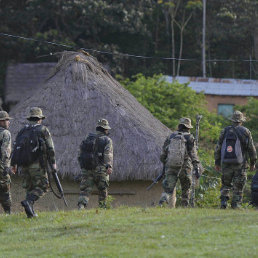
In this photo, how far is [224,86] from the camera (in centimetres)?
4188

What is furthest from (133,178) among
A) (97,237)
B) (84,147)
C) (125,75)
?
(125,75)

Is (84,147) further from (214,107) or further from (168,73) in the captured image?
(168,73)

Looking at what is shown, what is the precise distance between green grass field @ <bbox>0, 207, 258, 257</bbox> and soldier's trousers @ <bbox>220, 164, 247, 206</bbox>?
86 cm

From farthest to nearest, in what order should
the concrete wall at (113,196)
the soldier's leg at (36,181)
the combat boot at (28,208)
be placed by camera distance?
the concrete wall at (113,196), the soldier's leg at (36,181), the combat boot at (28,208)

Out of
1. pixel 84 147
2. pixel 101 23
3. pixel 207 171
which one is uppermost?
pixel 101 23

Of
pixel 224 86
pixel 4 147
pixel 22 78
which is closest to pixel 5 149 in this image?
pixel 4 147

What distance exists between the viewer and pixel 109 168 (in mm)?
13625

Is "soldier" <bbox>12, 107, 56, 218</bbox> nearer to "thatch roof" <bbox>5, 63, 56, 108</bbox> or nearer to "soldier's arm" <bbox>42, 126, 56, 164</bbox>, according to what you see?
"soldier's arm" <bbox>42, 126, 56, 164</bbox>

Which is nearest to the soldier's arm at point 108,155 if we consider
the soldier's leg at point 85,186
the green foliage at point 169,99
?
the soldier's leg at point 85,186

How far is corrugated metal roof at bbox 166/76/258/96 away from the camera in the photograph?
41.4 metres

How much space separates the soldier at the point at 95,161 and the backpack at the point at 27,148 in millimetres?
1791

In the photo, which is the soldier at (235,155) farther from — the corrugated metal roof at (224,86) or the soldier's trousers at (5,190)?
the corrugated metal roof at (224,86)

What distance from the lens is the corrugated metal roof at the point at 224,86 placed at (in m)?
41.4

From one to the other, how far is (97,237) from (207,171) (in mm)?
11672
